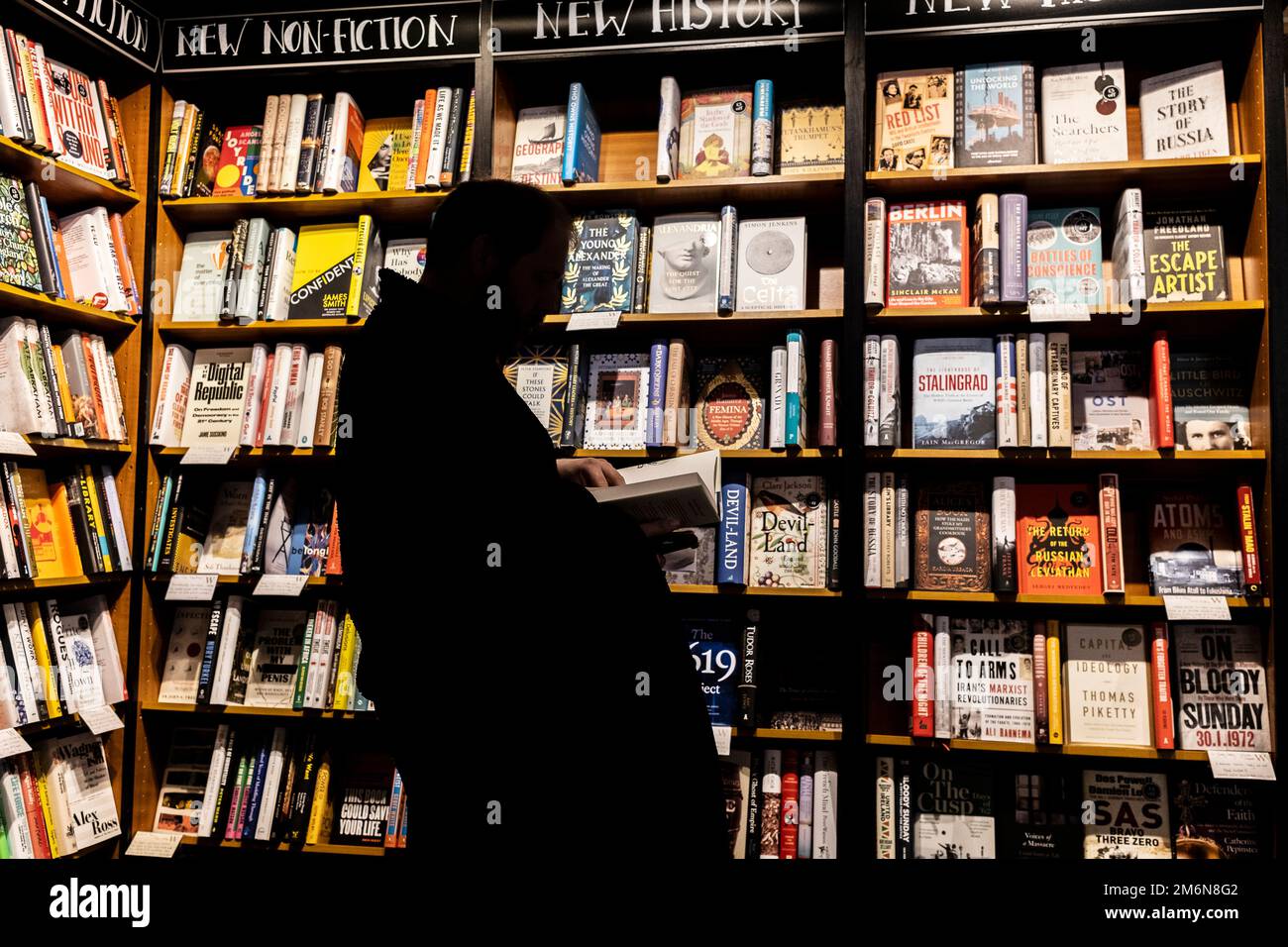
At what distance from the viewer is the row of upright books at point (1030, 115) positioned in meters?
2.42

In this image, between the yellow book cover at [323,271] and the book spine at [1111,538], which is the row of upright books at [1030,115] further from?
the yellow book cover at [323,271]

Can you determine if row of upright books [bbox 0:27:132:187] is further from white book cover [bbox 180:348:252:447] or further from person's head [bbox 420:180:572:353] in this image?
person's head [bbox 420:180:572:353]

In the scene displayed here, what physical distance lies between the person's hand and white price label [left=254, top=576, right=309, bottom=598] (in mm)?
1178

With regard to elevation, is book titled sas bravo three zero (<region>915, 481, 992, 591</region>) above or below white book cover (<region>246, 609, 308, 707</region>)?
above

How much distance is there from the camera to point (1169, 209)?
2.46 meters

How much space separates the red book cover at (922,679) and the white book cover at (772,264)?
94 centimetres

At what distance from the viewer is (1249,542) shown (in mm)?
2236

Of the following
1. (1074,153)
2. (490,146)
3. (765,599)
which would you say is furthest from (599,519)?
(1074,153)

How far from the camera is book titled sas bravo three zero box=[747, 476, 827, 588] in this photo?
2.50 m

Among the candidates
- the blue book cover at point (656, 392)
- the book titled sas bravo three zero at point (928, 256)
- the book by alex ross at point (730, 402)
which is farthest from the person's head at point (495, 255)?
the book titled sas bravo three zero at point (928, 256)

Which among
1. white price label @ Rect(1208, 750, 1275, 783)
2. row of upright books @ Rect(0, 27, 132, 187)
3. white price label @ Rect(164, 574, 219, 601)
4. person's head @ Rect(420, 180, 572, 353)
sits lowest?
white price label @ Rect(1208, 750, 1275, 783)

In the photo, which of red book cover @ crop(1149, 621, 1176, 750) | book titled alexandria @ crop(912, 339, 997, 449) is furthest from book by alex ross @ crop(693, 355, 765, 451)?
red book cover @ crop(1149, 621, 1176, 750)
